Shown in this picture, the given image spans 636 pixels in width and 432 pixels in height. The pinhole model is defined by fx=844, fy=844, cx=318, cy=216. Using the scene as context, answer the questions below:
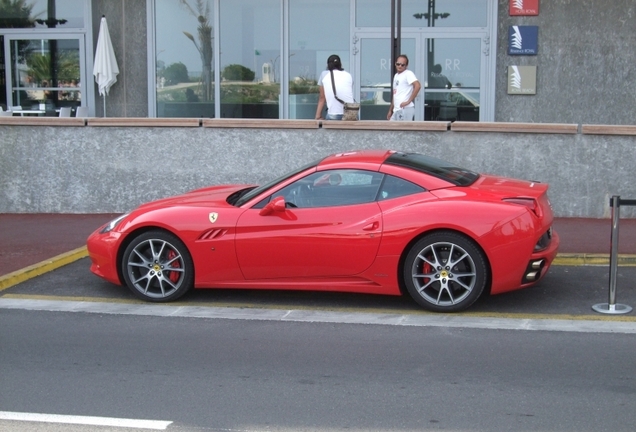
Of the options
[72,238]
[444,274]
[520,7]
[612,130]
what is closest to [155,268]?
[444,274]

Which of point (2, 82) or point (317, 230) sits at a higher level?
point (2, 82)

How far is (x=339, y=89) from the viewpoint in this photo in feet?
42.6

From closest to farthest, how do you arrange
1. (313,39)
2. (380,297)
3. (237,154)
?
(380,297) < (237,154) < (313,39)

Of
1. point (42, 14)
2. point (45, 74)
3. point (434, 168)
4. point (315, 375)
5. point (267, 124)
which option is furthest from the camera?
point (45, 74)

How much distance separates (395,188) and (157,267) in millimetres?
2376

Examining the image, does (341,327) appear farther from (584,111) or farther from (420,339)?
(584,111)

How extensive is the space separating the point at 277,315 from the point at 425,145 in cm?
523

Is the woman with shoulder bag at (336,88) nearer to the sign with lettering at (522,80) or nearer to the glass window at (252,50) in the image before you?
the glass window at (252,50)

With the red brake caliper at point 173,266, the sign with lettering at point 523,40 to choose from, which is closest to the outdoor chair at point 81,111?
the sign with lettering at point 523,40

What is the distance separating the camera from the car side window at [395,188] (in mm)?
7688

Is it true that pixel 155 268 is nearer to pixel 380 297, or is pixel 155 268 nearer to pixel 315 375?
pixel 380 297

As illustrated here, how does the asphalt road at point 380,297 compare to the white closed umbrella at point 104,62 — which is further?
the white closed umbrella at point 104,62

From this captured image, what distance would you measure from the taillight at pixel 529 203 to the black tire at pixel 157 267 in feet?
9.87

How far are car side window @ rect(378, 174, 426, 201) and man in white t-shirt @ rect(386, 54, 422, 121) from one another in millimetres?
5348
